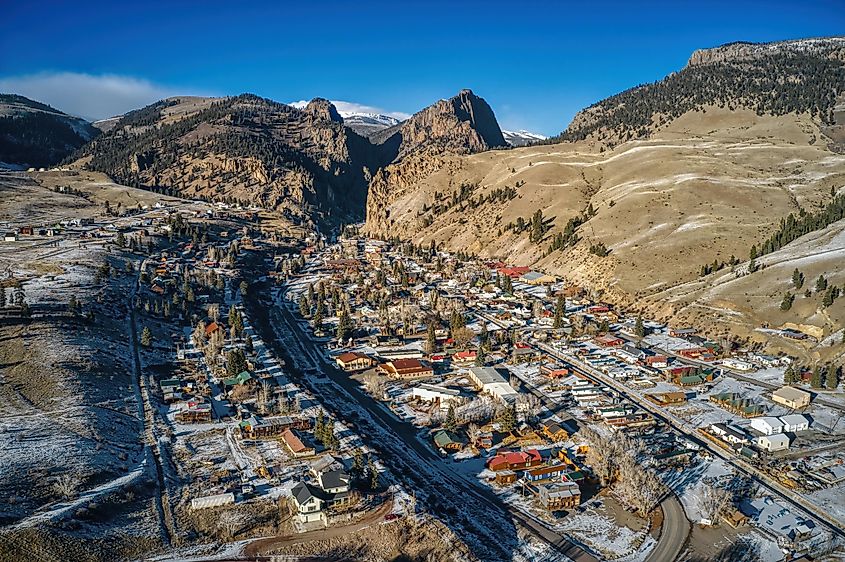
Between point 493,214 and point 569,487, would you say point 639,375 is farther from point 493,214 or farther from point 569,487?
point 493,214

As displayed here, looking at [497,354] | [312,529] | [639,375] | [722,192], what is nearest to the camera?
[312,529]

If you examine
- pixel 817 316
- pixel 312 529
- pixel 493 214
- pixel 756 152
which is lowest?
pixel 312 529

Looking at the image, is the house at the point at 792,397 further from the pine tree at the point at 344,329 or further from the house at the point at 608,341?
the pine tree at the point at 344,329

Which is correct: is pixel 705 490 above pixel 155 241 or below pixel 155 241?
below

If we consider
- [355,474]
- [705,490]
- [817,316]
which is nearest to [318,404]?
[355,474]

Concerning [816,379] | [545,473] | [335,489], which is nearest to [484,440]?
[545,473]

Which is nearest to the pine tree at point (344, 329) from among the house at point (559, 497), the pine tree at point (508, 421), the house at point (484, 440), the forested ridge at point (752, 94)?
the house at point (484, 440)

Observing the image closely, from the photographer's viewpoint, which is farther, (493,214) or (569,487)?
(493,214)

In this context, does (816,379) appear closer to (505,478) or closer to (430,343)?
(505,478)
